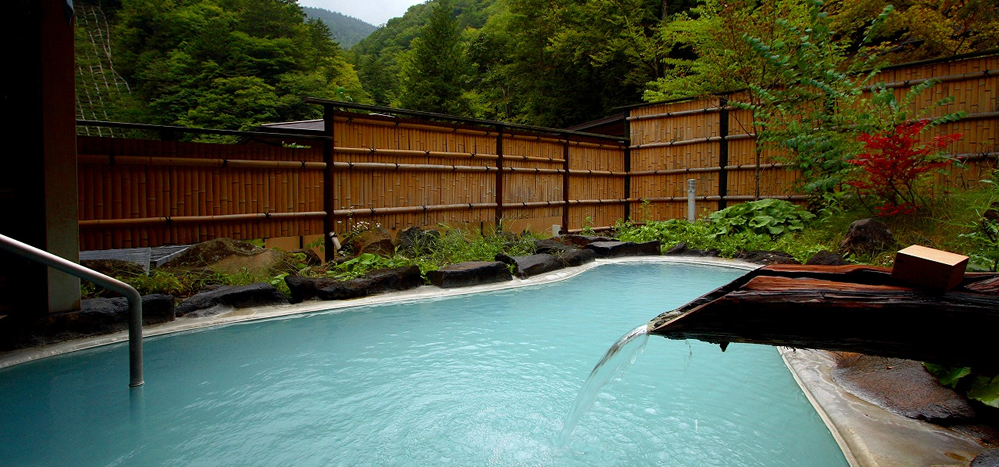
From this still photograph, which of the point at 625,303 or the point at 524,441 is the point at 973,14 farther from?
the point at 524,441

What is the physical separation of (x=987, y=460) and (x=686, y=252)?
6.43 metres

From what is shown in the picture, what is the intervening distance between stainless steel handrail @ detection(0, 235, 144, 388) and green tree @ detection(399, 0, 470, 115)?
1998 cm

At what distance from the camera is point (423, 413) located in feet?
8.75

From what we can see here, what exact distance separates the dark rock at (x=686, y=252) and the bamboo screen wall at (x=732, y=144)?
2150 millimetres

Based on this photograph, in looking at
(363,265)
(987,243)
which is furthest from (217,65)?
(987,243)

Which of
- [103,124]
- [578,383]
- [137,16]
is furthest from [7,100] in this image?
[137,16]

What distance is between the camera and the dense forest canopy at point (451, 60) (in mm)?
16844

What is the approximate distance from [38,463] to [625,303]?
→ 14.3ft

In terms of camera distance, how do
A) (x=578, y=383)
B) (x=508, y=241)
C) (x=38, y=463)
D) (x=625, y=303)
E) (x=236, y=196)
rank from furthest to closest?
(x=508, y=241) → (x=236, y=196) → (x=625, y=303) → (x=578, y=383) → (x=38, y=463)

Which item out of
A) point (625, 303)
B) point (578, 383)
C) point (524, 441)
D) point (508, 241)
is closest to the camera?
point (524, 441)

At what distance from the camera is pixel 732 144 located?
945cm

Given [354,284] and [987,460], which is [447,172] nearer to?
[354,284]

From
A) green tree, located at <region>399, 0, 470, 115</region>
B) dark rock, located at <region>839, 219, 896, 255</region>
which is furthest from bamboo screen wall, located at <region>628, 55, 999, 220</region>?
green tree, located at <region>399, 0, 470, 115</region>

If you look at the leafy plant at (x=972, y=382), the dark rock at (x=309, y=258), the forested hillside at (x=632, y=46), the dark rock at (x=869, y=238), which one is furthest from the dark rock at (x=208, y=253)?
the forested hillside at (x=632, y=46)
